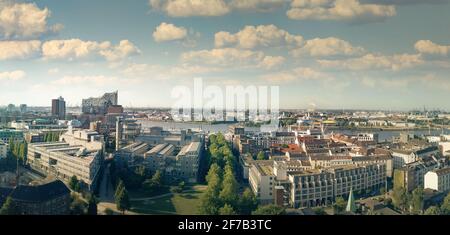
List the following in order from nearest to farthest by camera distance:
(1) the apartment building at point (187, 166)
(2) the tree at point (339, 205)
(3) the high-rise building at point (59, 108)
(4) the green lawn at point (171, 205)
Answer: (4) the green lawn at point (171, 205), (2) the tree at point (339, 205), (1) the apartment building at point (187, 166), (3) the high-rise building at point (59, 108)

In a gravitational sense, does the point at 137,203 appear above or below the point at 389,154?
below

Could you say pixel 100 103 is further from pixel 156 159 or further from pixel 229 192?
pixel 229 192

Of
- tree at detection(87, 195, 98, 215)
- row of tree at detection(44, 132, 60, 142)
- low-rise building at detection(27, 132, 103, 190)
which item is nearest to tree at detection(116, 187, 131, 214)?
tree at detection(87, 195, 98, 215)

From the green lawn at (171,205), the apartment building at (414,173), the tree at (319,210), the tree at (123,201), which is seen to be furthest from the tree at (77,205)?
the apartment building at (414,173)

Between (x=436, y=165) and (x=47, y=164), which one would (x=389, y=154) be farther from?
(x=47, y=164)

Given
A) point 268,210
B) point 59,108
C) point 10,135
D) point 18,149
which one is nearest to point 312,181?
point 268,210

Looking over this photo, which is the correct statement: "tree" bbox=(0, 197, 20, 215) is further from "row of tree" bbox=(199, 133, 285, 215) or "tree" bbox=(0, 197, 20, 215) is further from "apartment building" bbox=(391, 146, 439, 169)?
"apartment building" bbox=(391, 146, 439, 169)

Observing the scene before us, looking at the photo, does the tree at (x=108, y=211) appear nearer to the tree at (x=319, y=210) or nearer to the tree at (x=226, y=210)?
the tree at (x=226, y=210)
